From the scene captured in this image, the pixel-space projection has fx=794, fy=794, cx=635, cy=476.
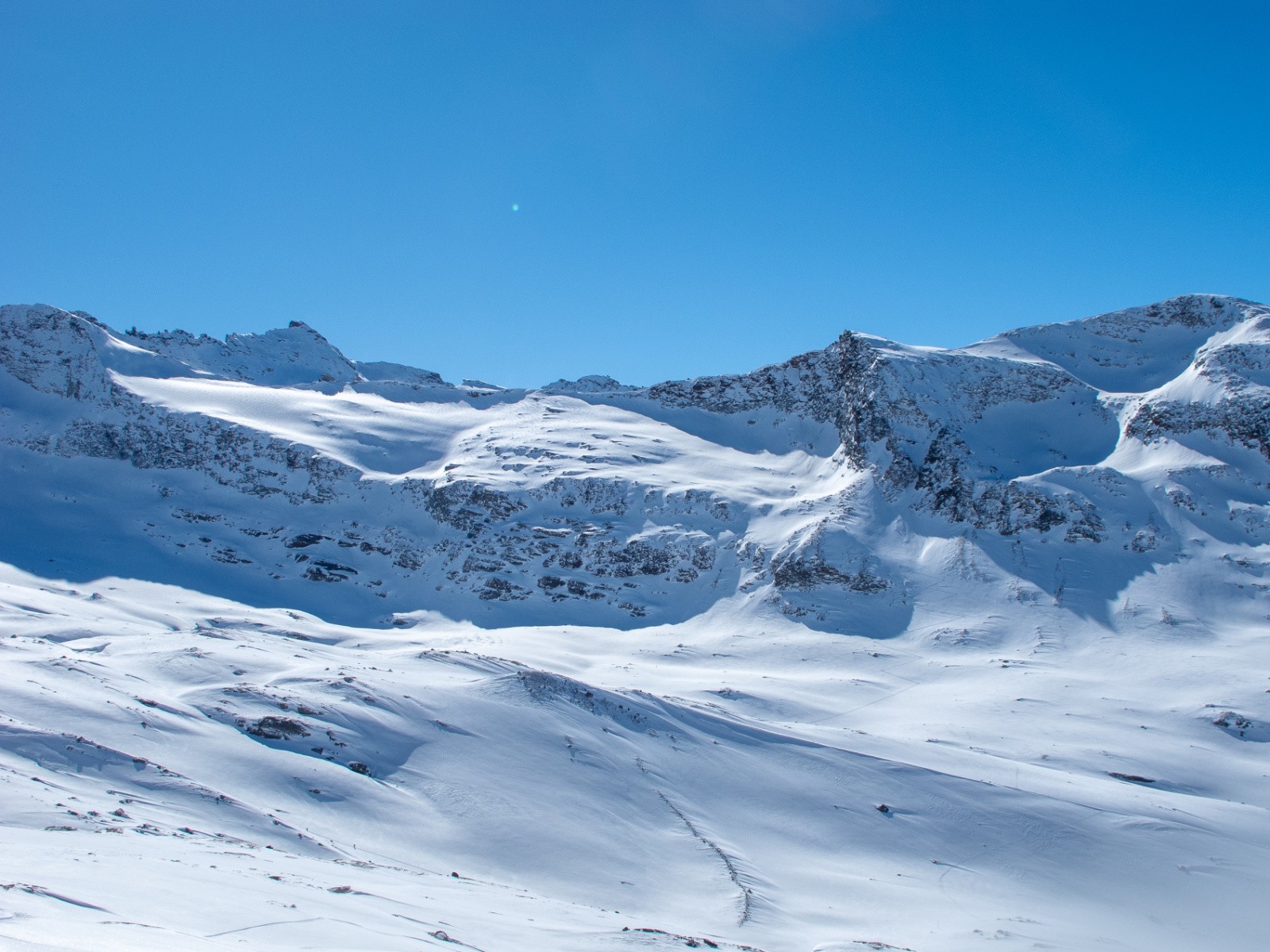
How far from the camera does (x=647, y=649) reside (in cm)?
5400

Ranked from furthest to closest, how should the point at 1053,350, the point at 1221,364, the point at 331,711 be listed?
the point at 1053,350, the point at 1221,364, the point at 331,711

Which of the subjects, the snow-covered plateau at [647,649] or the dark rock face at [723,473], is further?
the dark rock face at [723,473]

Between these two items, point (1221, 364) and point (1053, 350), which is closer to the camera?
point (1221, 364)

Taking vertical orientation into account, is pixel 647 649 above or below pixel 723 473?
below

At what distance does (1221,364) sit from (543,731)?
68.8 m

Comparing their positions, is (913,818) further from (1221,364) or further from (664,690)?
(1221,364)

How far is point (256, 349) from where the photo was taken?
11862cm

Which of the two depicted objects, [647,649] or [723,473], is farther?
[723,473]

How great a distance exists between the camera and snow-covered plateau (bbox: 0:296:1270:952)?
18422 mm

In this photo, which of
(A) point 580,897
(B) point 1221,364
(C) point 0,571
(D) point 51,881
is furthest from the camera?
(B) point 1221,364

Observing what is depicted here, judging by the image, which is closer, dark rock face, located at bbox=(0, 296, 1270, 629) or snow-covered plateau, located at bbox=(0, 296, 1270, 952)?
snow-covered plateau, located at bbox=(0, 296, 1270, 952)

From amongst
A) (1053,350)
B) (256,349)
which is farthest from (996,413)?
(256,349)

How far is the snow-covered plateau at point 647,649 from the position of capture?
18.4m

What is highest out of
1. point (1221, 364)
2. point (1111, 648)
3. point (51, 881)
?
point (1221, 364)
